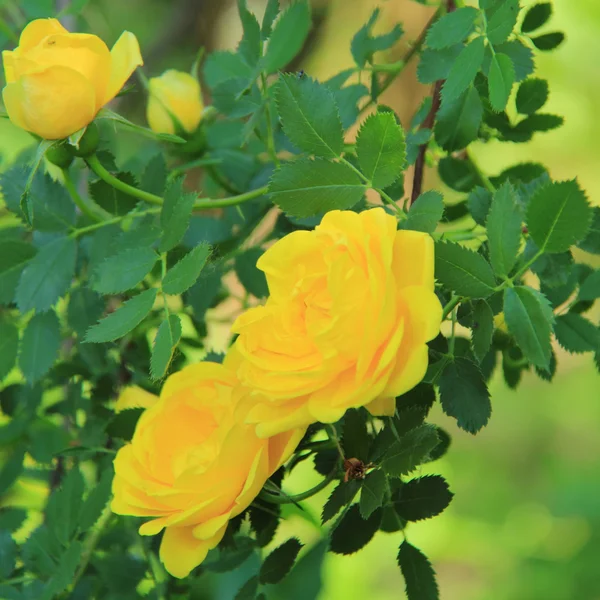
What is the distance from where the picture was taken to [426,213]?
0.90 feet

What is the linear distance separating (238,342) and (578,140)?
4.05ft

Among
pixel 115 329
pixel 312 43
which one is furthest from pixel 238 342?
pixel 312 43

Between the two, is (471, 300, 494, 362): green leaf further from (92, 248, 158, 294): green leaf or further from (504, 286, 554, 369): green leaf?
(92, 248, 158, 294): green leaf

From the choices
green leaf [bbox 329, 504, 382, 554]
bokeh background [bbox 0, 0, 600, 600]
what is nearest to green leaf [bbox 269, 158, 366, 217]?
green leaf [bbox 329, 504, 382, 554]

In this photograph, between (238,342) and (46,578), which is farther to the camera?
(46,578)

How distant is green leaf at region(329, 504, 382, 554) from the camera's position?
0.33 m

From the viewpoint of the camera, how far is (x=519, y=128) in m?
0.42

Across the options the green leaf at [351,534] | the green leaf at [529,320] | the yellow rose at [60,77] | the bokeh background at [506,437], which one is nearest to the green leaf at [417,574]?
the green leaf at [351,534]

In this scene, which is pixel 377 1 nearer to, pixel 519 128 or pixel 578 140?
pixel 578 140

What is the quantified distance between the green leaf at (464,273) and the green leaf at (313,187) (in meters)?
0.05

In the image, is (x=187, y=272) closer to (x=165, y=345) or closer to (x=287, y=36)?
(x=165, y=345)

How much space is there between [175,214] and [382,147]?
87mm

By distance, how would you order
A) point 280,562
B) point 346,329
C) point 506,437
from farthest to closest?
point 506,437
point 280,562
point 346,329

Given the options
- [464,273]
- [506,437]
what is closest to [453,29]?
[464,273]
